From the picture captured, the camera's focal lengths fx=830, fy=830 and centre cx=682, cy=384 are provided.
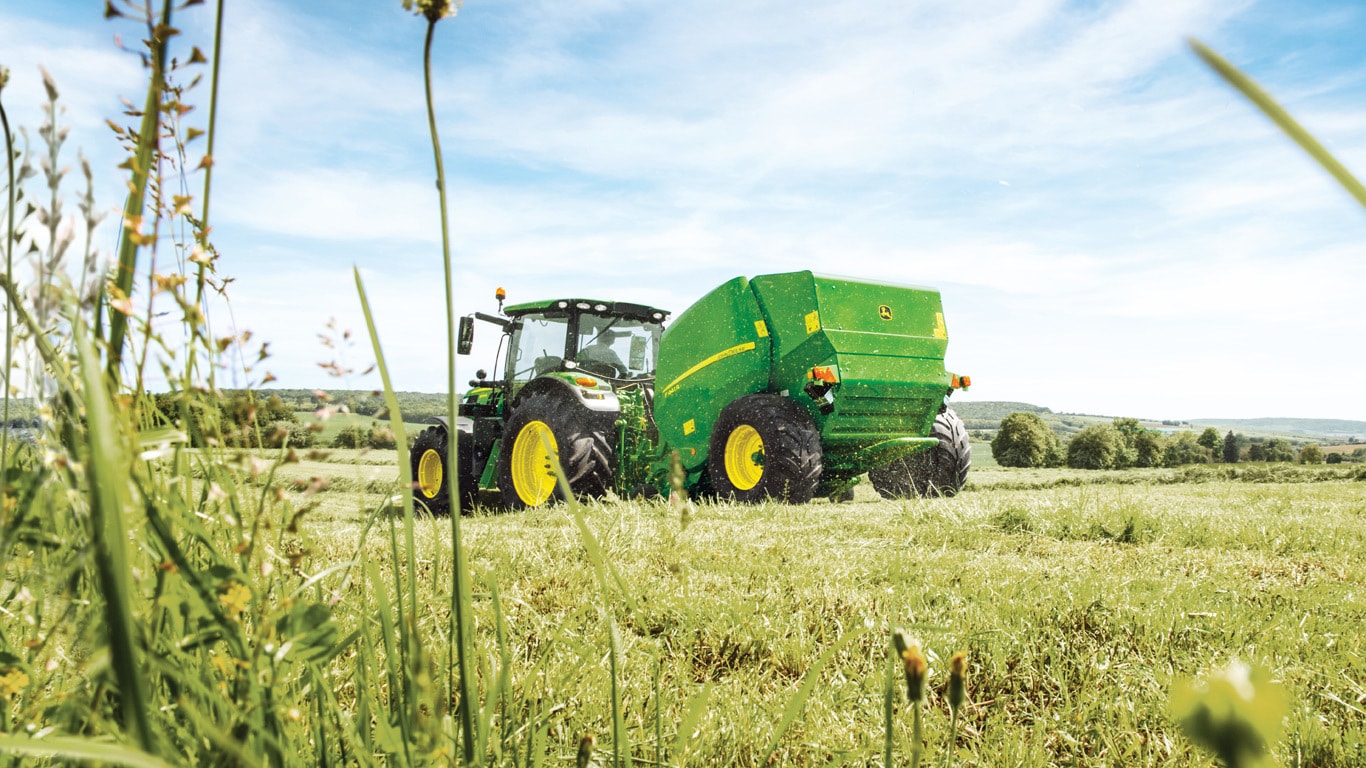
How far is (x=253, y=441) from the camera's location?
1064 mm

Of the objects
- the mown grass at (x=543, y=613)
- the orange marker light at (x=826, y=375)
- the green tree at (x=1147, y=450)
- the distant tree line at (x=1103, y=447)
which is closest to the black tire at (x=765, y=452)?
the orange marker light at (x=826, y=375)

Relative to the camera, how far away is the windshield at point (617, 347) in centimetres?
852

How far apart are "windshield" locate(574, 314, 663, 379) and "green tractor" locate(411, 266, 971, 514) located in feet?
0.05

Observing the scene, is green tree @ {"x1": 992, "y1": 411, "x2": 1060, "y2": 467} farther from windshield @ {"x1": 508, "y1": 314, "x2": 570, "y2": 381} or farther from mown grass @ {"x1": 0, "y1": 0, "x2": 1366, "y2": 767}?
mown grass @ {"x1": 0, "y1": 0, "x2": 1366, "y2": 767}

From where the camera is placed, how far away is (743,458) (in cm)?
685

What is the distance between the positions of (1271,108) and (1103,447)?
3243cm

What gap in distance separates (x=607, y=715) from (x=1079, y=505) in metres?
3.72

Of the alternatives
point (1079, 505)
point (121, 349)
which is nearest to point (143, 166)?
point (121, 349)

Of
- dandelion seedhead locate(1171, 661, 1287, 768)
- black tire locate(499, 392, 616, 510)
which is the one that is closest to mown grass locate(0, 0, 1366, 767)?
dandelion seedhead locate(1171, 661, 1287, 768)

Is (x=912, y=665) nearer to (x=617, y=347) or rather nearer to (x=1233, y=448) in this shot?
(x=617, y=347)

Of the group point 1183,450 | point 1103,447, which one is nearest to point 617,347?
point 1103,447

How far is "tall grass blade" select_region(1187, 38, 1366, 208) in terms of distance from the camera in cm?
33

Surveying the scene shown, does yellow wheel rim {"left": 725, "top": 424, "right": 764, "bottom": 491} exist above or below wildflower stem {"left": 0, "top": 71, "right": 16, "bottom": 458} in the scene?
below

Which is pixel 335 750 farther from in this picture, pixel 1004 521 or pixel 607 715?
pixel 1004 521
